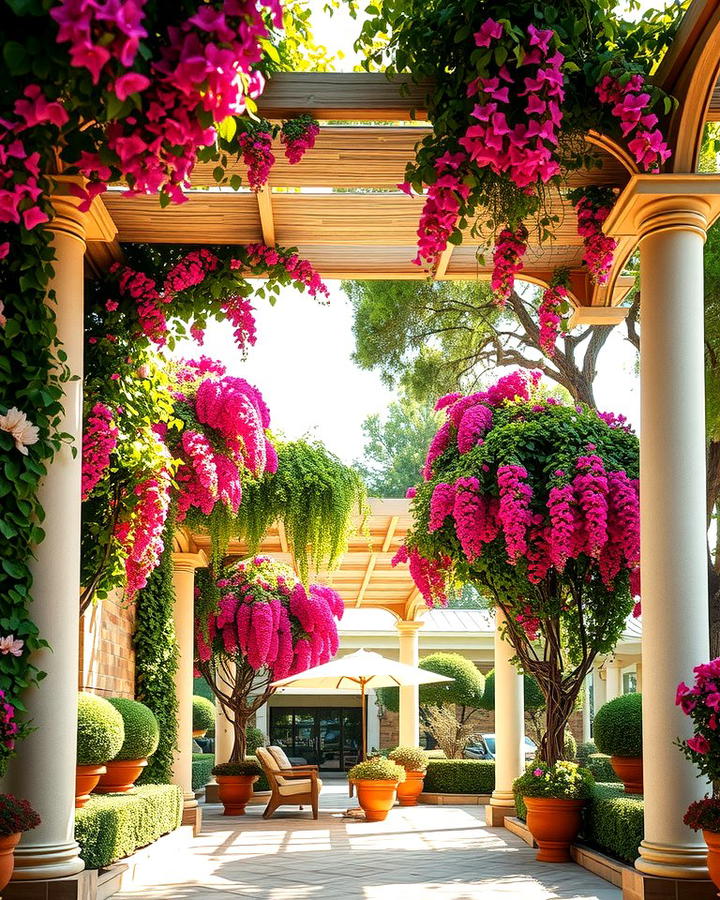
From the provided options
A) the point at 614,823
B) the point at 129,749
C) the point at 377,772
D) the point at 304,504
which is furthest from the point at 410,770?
the point at 614,823

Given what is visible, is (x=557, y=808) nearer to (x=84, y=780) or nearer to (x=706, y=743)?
(x=84, y=780)

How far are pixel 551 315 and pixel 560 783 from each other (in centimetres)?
358

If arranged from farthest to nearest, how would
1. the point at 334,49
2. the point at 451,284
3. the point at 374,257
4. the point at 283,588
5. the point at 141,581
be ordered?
the point at 283,588 < the point at 451,284 < the point at 374,257 < the point at 141,581 < the point at 334,49

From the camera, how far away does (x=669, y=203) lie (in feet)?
17.0

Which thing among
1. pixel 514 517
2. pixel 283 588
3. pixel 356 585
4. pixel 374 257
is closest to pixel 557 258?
pixel 374 257

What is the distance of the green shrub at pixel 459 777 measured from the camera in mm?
16250

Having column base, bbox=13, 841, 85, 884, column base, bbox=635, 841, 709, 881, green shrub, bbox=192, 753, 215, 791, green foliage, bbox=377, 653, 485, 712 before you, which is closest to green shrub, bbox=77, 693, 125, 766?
column base, bbox=13, 841, 85, 884

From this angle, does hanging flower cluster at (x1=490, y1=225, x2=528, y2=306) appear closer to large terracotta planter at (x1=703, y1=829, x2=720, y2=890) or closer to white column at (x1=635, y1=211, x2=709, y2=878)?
white column at (x1=635, y1=211, x2=709, y2=878)

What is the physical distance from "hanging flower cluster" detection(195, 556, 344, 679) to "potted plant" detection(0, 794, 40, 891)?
9521 mm

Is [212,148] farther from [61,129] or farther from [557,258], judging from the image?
[557,258]

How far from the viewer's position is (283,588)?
48.9 ft

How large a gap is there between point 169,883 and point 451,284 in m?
8.51

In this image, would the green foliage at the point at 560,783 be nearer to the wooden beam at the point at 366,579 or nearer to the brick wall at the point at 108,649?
the brick wall at the point at 108,649

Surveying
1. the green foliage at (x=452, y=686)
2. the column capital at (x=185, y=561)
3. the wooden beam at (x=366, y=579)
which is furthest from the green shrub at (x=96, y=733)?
the green foliage at (x=452, y=686)
